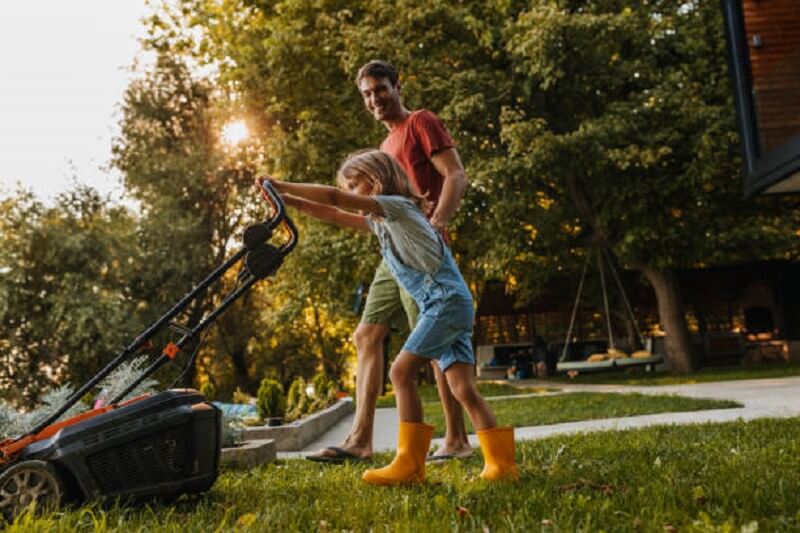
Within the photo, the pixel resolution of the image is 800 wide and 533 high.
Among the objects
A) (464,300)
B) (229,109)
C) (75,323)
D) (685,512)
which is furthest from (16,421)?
(75,323)

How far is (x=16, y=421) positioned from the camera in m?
4.22

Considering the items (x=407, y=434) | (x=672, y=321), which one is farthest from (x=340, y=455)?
(x=672, y=321)

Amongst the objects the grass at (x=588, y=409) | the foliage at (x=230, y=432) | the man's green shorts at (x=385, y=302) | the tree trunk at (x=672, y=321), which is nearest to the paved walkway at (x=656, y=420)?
the grass at (x=588, y=409)

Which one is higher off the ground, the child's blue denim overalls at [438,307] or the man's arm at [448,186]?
the man's arm at [448,186]

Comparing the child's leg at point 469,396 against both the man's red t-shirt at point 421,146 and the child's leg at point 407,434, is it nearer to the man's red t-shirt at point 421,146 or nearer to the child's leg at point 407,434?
the child's leg at point 407,434

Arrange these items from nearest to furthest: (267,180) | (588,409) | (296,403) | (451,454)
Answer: (267,180), (451,454), (588,409), (296,403)

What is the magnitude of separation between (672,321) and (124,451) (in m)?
16.4

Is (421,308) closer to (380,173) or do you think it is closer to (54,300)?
(380,173)

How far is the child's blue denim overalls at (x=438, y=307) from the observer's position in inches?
132

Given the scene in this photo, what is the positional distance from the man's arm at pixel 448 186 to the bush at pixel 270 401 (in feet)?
13.3

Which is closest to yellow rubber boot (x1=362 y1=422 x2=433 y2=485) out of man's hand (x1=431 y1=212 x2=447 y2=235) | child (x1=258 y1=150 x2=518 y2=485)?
child (x1=258 y1=150 x2=518 y2=485)

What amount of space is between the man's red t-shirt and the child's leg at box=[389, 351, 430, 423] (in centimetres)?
122

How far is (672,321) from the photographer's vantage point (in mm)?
17812

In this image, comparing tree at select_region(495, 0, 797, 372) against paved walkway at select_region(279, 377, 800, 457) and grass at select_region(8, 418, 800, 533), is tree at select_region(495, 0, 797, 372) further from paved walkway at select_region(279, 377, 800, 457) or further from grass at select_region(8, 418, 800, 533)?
grass at select_region(8, 418, 800, 533)
